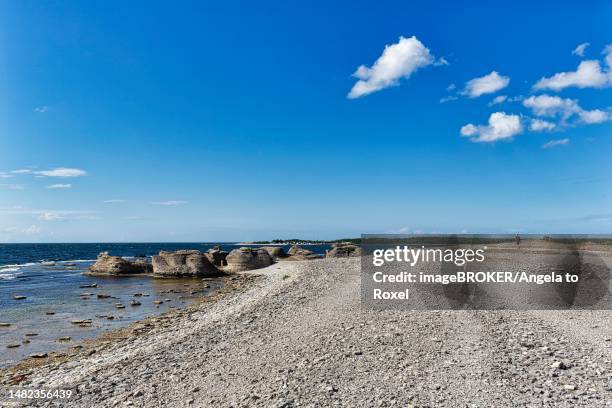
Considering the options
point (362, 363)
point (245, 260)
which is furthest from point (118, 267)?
point (362, 363)

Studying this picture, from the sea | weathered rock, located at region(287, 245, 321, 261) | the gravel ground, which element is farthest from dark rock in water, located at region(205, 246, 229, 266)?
the gravel ground

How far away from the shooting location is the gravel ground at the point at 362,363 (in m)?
9.47

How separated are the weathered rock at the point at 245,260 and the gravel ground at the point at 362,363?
32.6 meters

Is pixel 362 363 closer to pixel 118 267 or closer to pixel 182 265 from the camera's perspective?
pixel 182 265

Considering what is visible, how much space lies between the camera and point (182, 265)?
46250mm

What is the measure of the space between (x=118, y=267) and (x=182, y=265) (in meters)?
9.14

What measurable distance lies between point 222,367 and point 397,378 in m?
5.07

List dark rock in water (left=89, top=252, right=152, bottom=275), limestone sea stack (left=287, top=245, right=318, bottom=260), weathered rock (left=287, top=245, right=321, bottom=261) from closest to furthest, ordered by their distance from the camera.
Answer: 1. dark rock in water (left=89, top=252, right=152, bottom=275)
2. weathered rock (left=287, top=245, right=321, bottom=261)
3. limestone sea stack (left=287, top=245, right=318, bottom=260)

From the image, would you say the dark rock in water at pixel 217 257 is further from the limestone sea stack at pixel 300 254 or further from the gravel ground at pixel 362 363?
the gravel ground at pixel 362 363

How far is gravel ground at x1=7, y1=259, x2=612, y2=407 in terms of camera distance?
31.1 ft

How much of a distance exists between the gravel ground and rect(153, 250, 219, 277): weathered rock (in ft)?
91.3

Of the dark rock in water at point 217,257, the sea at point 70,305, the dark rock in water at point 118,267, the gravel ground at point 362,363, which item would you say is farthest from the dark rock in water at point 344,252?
the gravel ground at point 362,363

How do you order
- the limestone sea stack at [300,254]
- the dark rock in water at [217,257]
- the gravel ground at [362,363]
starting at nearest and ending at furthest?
the gravel ground at [362,363], the dark rock in water at [217,257], the limestone sea stack at [300,254]

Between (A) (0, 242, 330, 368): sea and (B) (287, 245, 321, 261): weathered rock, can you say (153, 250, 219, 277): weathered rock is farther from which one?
(B) (287, 245, 321, 261): weathered rock
